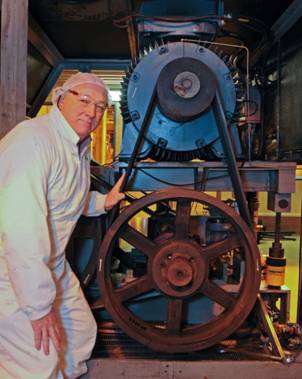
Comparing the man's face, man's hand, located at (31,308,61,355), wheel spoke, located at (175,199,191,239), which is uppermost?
the man's face

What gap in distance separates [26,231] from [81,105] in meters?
0.52

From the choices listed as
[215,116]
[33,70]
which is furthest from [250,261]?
[33,70]

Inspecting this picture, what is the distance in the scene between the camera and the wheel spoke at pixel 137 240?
5.62 feet

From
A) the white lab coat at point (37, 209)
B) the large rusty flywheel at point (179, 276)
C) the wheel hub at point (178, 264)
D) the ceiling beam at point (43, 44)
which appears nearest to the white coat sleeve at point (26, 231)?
the white lab coat at point (37, 209)

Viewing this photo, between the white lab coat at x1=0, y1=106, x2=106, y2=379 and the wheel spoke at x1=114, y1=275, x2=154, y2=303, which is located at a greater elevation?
the white lab coat at x1=0, y1=106, x2=106, y2=379

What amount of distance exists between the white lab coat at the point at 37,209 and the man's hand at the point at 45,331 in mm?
30

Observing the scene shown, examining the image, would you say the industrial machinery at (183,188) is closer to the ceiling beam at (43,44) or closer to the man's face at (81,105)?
the man's face at (81,105)

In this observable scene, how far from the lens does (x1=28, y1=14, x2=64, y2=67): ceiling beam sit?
7.62 ft

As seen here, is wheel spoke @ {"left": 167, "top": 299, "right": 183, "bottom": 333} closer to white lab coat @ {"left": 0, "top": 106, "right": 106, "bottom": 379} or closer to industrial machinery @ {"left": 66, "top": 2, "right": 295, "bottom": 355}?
industrial machinery @ {"left": 66, "top": 2, "right": 295, "bottom": 355}

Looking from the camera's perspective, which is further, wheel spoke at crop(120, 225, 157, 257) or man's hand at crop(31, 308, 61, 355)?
wheel spoke at crop(120, 225, 157, 257)

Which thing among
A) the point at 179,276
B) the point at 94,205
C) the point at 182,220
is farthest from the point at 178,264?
the point at 94,205

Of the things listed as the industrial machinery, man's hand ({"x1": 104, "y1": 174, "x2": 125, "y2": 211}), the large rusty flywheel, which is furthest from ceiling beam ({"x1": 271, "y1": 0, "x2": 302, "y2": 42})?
man's hand ({"x1": 104, "y1": 174, "x2": 125, "y2": 211})

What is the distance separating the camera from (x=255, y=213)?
2.39 m

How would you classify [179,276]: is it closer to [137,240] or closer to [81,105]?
[137,240]
